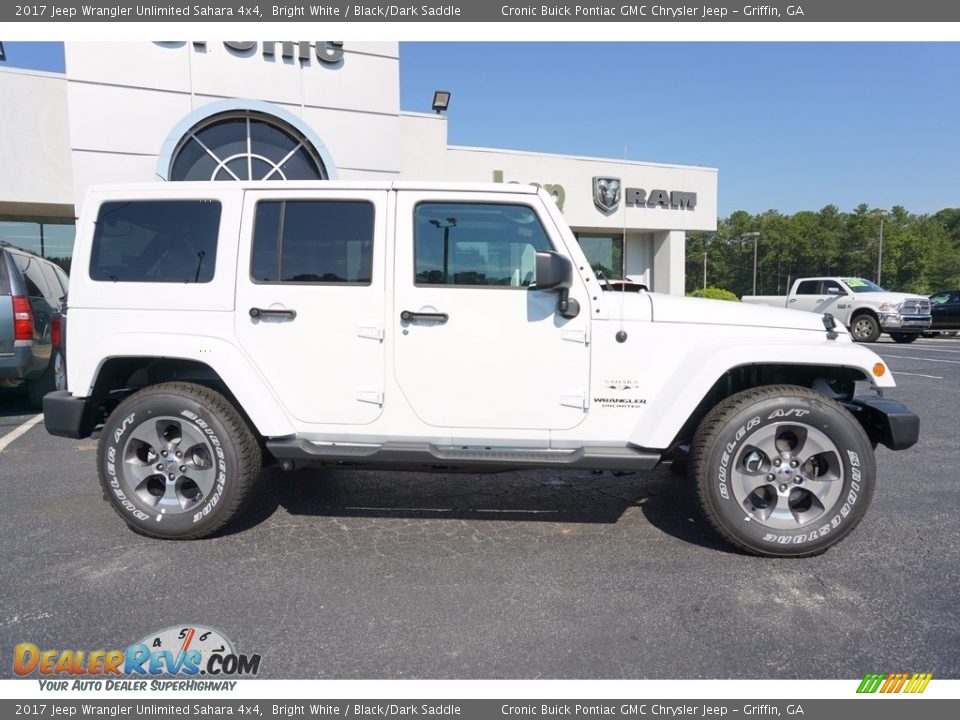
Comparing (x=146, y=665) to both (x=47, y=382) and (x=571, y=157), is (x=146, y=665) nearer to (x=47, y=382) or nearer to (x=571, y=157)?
→ (x=47, y=382)

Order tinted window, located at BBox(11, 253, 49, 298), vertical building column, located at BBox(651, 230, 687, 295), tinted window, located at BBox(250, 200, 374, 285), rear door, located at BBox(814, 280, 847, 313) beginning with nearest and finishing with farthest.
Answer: tinted window, located at BBox(250, 200, 374, 285) < tinted window, located at BBox(11, 253, 49, 298) < rear door, located at BBox(814, 280, 847, 313) < vertical building column, located at BBox(651, 230, 687, 295)

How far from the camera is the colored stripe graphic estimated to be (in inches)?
90.0

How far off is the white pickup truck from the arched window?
39.1 feet

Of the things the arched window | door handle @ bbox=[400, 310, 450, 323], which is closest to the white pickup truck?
the arched window

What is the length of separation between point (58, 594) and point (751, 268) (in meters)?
90.6

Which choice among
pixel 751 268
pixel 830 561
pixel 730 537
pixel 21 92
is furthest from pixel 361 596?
pixel 751 268

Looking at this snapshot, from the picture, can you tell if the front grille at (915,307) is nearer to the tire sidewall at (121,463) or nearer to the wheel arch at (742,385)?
the wheel arch at (742,385)

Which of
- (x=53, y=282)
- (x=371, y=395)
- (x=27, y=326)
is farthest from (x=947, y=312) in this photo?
(x=27, y=326)

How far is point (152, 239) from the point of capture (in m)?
3.54

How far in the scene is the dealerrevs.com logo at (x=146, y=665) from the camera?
235cm

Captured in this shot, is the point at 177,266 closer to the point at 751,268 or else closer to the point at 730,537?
the point at 730,537

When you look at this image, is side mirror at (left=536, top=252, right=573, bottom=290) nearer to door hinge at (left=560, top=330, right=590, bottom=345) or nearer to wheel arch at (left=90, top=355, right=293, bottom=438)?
door hinge at (left=560, top=330, right=590, bottom=345)

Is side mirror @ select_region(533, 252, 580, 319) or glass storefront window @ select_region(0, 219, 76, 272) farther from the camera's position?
glass storefront window @ select_region(0, 219, 76, 272)
